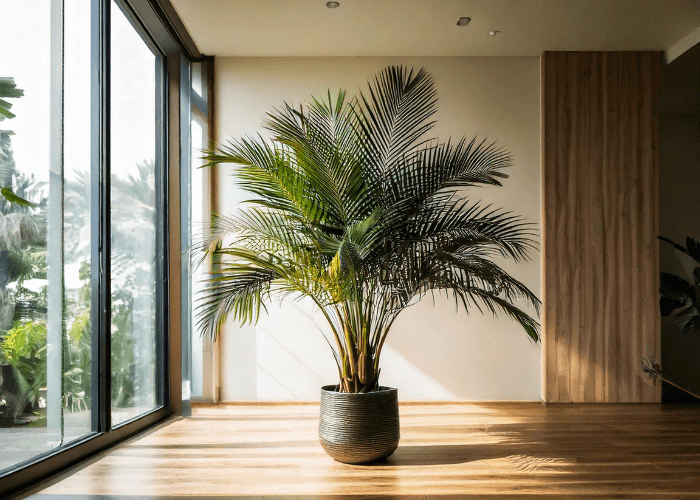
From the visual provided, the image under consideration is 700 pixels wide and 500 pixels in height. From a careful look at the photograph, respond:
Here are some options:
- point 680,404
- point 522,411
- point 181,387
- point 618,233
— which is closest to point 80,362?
point 181,387

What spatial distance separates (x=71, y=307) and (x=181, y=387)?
150cm

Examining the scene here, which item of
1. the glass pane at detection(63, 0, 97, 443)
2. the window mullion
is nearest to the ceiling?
the window mullion

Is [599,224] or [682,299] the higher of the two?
[599,224]

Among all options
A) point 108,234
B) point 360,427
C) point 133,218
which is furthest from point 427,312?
point 108,234

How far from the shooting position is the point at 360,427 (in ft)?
9.66

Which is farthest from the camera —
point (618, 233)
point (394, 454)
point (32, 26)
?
point (618, 233)

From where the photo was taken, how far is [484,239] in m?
3.04

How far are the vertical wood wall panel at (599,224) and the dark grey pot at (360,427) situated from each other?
7.01ft

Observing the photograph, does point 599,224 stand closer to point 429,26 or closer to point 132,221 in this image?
point 429,26

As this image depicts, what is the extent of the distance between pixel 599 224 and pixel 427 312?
146 centimetres

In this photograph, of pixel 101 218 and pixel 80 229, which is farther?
pixel 101 218

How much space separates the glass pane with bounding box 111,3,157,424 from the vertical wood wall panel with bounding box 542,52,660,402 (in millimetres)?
2852

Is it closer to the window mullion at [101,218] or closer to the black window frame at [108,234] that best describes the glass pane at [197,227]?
the black window frame at [108,234]

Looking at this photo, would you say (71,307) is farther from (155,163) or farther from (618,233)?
(618,233)
